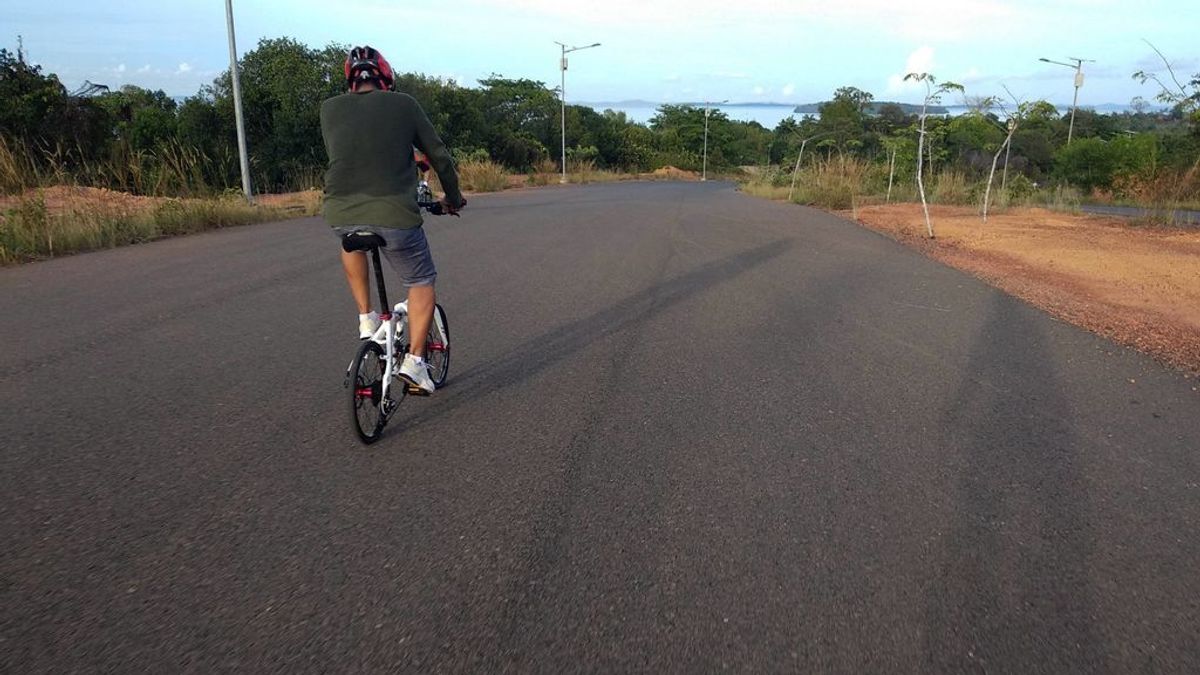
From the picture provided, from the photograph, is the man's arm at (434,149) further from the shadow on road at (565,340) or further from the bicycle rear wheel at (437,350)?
the shadow on road at (565,340)

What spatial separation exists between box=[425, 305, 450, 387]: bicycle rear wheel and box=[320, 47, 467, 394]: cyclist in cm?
70

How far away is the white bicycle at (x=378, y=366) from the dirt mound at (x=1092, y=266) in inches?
219

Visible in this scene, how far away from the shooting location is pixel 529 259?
1067 cm

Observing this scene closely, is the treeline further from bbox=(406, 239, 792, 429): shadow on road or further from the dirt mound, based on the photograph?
bbox=(406, 239, 792, 429): shadow on road

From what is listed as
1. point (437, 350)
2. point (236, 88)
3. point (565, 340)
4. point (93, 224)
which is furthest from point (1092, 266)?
point (236, 88)

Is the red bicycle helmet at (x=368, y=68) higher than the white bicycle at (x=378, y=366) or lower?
higher

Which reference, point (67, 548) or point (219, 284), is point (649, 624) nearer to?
point (67, 548)

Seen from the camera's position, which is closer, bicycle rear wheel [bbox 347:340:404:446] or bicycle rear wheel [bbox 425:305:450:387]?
bicycle rear wheel [bbox 347:340:404:446]

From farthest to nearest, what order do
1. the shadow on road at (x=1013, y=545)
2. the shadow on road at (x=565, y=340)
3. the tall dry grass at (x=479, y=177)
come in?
the tall dry grass at (x=479, y=177) < the shadow on road at (x=565, y=340) < the shadow on road at (x=1013, y=545)

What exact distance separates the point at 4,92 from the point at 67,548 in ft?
73.8

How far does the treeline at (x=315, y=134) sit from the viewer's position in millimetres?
15320

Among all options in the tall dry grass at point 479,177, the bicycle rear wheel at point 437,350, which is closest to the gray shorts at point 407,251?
the bicycle rear wheel at point 437,350

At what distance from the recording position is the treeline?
15320 millimetres

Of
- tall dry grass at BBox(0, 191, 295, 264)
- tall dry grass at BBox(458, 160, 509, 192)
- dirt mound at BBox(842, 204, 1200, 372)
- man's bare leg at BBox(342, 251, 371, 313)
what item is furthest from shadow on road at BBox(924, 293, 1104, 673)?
tall dry grass at BBox(458, 160, 509, 192)
